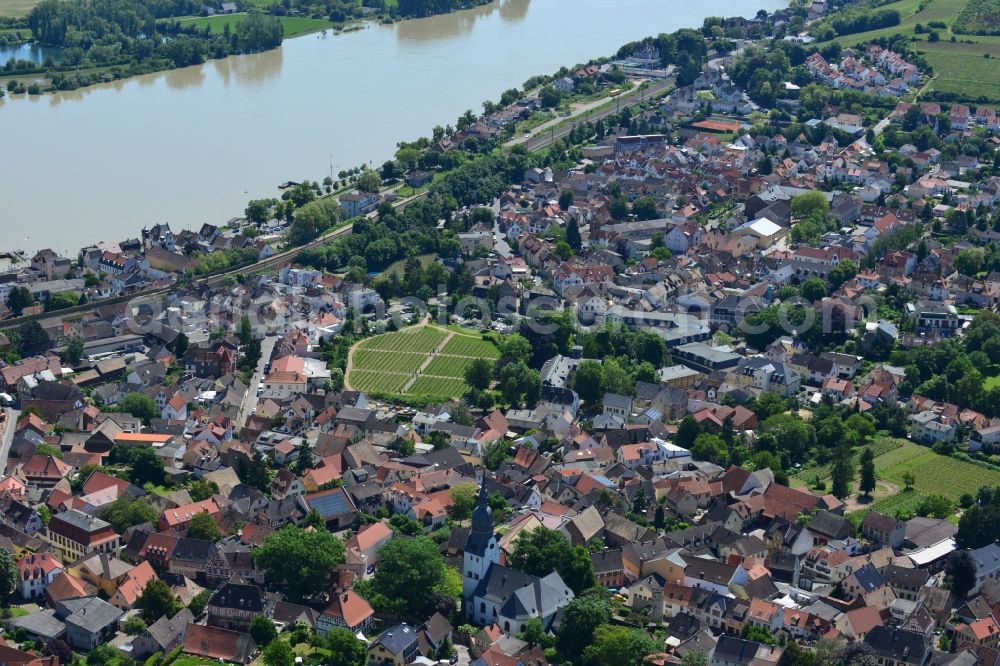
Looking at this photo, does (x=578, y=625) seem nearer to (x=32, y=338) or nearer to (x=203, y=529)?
(x=203, y=529)

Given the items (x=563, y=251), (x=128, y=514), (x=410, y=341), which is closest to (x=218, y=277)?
(x=410, y=341)

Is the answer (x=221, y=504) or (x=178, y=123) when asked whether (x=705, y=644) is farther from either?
(x=178, y=123)

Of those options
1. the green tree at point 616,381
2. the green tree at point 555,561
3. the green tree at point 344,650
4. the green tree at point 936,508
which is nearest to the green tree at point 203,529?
the green tree at point 344,650

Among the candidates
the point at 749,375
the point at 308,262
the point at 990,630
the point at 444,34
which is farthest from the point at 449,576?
the point at 444,34

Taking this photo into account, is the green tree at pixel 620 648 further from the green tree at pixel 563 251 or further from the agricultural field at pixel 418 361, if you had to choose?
the green tree at pixel 563 251

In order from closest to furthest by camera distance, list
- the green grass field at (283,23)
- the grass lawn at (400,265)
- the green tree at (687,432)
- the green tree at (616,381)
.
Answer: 1. the green tree at (687,432)
2. the green tree at (616,381)
3. the grass lawn at (400,265)
4. the green grass field at (283,23)

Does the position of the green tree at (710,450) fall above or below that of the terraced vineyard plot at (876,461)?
above
